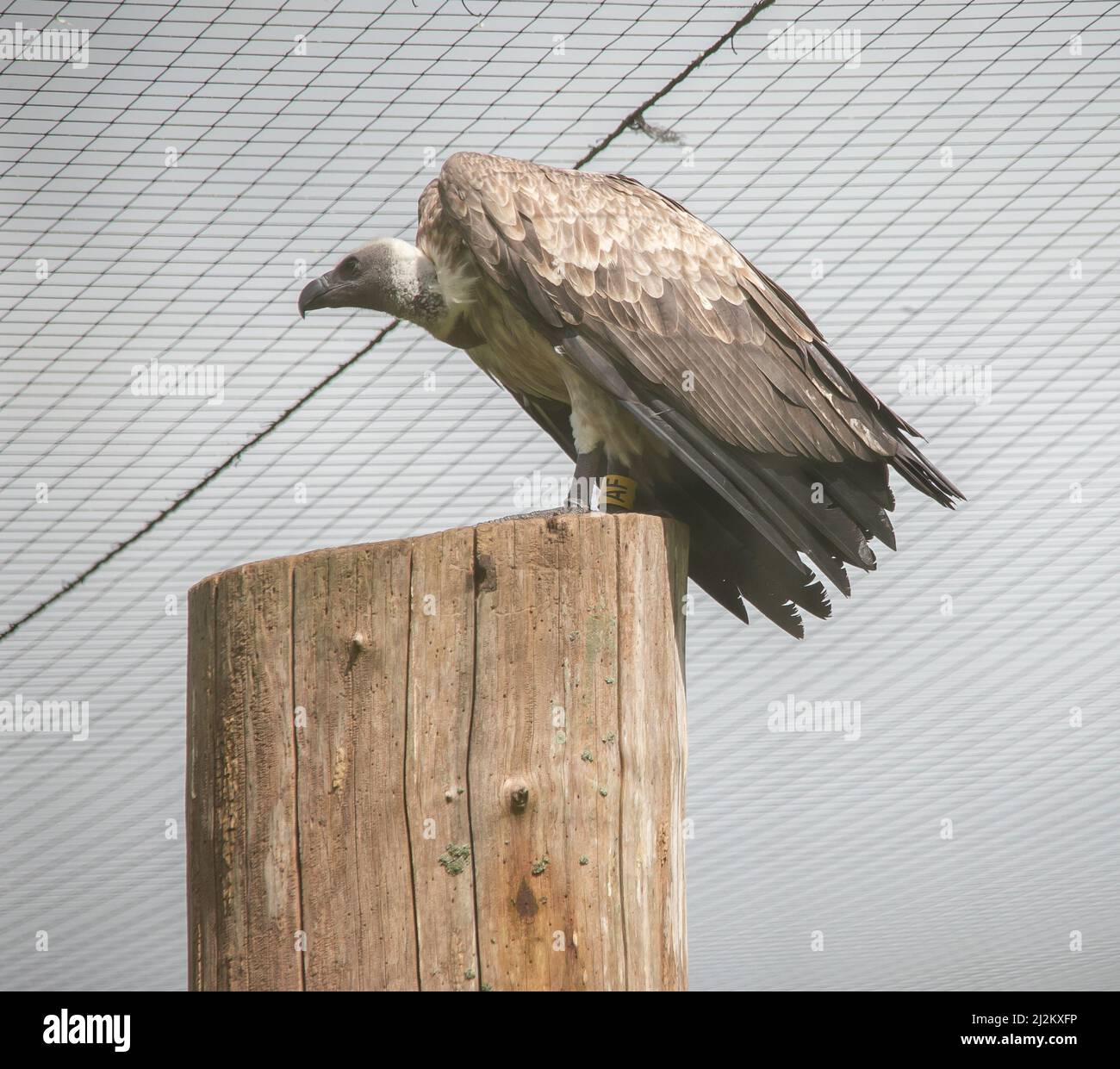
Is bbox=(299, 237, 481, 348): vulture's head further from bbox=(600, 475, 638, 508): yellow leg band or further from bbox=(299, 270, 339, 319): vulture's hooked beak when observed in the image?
bbox=(600, 475, 638, 508): yellow leg band

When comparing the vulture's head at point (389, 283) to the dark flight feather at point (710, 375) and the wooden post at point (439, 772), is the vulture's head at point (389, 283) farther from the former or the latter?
the wooden post at point (439, 772)

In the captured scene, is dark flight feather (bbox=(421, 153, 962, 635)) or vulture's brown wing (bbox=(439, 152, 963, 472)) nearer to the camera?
dark flight feather (bbox=(421, 153, 962, 635))

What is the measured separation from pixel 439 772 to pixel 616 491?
5.70 feet

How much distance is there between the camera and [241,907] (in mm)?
2246

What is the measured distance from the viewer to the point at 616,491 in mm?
3824

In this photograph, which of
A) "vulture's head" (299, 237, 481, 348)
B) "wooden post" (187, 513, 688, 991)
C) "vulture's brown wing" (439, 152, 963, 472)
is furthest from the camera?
"vulture's head" (299, 237, 481, 348)

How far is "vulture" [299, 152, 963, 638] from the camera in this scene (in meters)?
3.65

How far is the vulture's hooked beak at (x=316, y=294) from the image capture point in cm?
439

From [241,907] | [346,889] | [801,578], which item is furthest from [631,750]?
[801,578]

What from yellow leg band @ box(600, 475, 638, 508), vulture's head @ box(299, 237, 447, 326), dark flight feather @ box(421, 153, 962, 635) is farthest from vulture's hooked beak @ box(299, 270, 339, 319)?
yellow leg band @ box(600, 475, 638, 508)

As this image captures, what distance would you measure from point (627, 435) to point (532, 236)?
0.72 meters

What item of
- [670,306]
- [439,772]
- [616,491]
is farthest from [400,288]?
[439,772]

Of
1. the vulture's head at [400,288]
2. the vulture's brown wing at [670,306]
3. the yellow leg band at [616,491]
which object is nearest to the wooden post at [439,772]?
the yellow leg band at [616,491]

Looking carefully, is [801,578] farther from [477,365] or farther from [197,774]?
[197,774]
